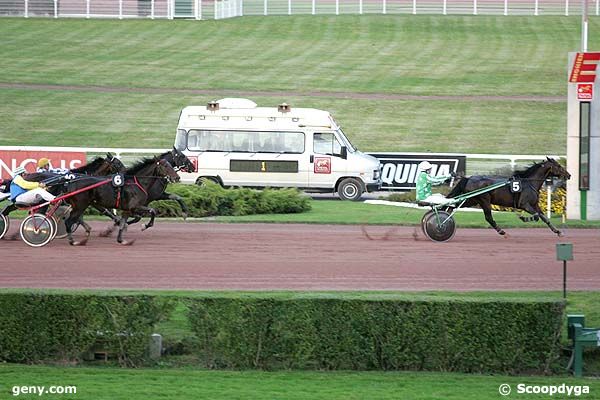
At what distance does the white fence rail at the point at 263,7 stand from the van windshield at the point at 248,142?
1093 inches

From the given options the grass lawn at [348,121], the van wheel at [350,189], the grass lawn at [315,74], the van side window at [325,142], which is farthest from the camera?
the grass lawn at [315,74]

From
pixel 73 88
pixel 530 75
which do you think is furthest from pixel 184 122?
pixel 530 75

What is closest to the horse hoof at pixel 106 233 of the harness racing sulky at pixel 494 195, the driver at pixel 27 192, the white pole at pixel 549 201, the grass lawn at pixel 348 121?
the driver at pixel 27 192

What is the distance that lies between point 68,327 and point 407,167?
17375mm

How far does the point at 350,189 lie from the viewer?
2930 centimetres

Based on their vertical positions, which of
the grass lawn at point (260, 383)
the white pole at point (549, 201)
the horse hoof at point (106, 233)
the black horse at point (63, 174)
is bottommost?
the grass lawn at point (260, 383)

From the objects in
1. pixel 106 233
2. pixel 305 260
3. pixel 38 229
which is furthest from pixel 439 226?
pixel 38 229

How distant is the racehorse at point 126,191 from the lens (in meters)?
20.1

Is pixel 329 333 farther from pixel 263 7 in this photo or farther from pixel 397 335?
pixel 263 7

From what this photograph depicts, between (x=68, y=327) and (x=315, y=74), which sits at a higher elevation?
(x=315, y=74)

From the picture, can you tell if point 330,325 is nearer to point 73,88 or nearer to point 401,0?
point 73,88

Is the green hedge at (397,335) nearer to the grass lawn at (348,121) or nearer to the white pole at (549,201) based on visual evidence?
Answer: the white pole at (549,201)

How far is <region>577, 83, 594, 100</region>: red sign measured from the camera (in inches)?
935

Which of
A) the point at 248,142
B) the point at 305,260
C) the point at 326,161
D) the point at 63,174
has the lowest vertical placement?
the point at 305,260
